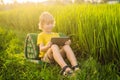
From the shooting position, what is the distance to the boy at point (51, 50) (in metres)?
5.71

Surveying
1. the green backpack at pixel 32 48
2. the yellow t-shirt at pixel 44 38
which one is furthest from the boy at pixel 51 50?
the green backpack at pixel 32 48

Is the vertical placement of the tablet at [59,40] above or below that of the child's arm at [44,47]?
above

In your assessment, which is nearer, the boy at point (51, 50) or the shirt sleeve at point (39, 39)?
the boy at point (51, 50)

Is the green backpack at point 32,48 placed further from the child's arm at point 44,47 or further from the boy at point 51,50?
the child's arm at point 44,47

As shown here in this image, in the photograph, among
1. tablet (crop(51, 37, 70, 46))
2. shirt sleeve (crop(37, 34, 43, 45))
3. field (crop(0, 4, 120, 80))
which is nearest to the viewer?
field (crop(0, 4, 120, 80))

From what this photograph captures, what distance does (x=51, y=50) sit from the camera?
19.7ft

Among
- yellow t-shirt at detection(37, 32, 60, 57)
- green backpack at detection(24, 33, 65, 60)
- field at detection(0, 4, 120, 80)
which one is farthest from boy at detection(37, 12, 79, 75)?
green backpack at detection(24, 33, 65, 60)

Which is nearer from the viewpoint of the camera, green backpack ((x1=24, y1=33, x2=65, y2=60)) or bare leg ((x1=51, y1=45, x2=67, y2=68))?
bare leg ((x1=51, y1=45, x2=67, y2=68))

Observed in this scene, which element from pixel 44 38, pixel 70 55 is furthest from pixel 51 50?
pixel 44 38

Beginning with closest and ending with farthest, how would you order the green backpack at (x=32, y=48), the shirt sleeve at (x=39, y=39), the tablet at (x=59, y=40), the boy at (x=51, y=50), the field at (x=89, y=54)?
the field at (x=89, y=54) < the boy at (x=51, y=50) < the tablet at (x=59, y=40) < the shirt sleeve at (x=39, y=39) < the green backpack at (x=32, y=48)

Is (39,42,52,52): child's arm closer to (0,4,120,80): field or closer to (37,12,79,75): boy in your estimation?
(37,12,79,75): boy

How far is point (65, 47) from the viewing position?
19.6 ft

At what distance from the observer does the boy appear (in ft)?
18.7

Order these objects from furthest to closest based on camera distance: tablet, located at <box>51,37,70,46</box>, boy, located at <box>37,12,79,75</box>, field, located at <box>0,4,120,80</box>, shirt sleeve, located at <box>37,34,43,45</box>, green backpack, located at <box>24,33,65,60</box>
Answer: green backpack, located at <box>24,33,65,60</box> < shirt sleeve, located at <box>37,34,43,45</box> < tablet, located at <box>51,37,70,46</box> < boy, located at <box>37,12,79,75</box> < field, located at <box>0,4,120,80</box>
